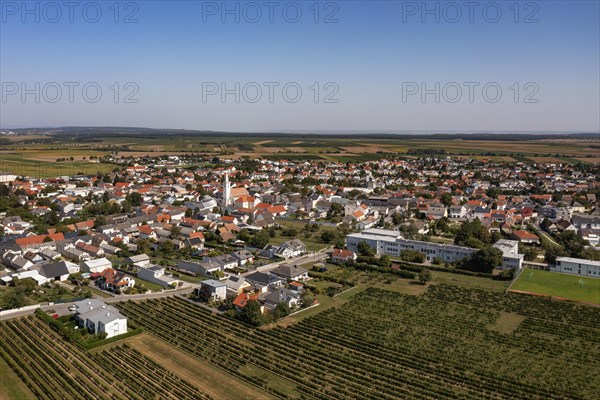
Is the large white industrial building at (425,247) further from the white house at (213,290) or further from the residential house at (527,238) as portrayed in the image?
the white house at (213,290)

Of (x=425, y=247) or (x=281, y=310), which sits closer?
(x=281, y=310)

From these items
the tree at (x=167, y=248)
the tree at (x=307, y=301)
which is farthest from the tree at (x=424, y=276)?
the tree at (x=167, y=248)

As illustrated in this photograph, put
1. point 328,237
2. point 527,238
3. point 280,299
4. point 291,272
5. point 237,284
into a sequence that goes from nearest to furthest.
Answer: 1. point 280,299
2. point 237,284
3. point 291,272
4. point 527,238
5. point 328,237

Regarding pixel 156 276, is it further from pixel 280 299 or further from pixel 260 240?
pixel 260 240

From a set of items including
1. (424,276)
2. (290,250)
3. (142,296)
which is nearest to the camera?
(142,296)

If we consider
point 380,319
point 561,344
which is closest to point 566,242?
point 561,344

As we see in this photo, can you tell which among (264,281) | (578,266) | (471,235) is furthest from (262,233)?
(578,266)

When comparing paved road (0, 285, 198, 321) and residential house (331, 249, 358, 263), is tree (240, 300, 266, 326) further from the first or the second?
residential house (331, 249, 358, 263)

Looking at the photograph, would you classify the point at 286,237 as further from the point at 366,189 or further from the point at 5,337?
the point at 366,189
